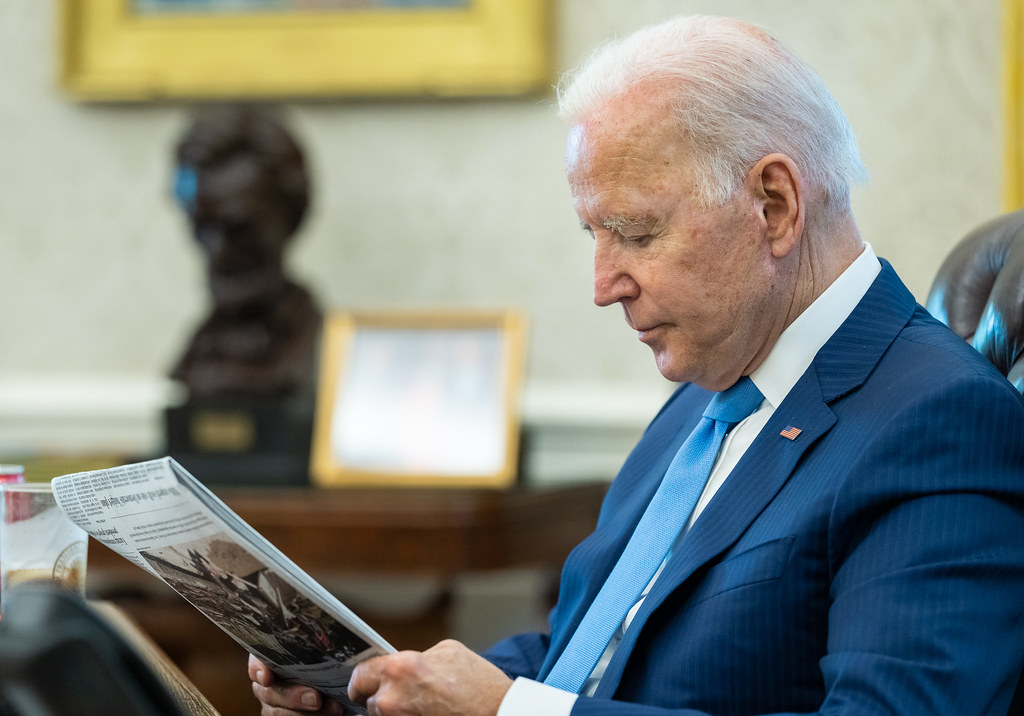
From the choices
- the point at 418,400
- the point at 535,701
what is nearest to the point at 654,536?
the point at 535,701

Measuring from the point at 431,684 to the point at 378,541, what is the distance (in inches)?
63.3

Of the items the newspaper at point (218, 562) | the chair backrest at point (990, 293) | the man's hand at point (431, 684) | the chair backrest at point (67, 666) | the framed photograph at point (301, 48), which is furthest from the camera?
the framed photograph at point (301, 48)

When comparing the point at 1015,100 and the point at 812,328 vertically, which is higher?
the point at 1015,100

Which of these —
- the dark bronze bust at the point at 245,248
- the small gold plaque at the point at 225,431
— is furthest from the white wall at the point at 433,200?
the small gold plaque at the point at 225,431

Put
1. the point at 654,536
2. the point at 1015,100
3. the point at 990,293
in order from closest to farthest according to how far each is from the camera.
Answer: the point at 654,536
the point at 990,293
the point at 1015,100

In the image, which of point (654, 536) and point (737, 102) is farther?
point (654, 536)

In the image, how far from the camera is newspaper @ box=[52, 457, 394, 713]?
3.53 feet

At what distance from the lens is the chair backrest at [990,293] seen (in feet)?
4.88

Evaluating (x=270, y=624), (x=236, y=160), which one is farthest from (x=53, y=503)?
(x=236, y=160)

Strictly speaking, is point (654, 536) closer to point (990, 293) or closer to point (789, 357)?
point (789, 357)

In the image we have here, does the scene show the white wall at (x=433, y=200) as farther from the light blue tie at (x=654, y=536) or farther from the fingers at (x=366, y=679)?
the fingers at (x=366, y=679)

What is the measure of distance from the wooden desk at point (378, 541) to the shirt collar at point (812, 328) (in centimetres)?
144

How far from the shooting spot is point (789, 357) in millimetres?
1405

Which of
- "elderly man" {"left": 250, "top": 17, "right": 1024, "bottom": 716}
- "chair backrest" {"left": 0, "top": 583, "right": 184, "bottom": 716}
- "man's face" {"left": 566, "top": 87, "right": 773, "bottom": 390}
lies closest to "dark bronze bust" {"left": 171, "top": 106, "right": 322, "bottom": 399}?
"elderly man" {"left": 250, "top": 17, "right": 1024, "bottom": 716}
